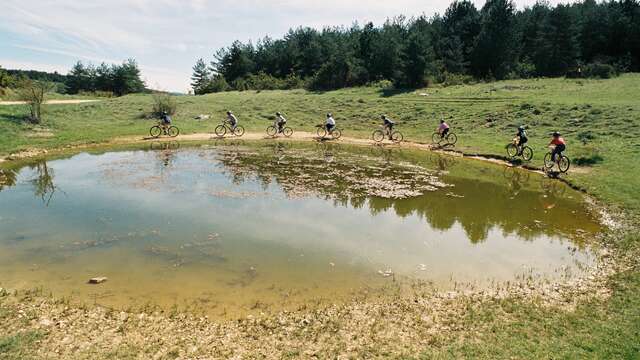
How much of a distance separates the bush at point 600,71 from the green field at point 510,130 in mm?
3452

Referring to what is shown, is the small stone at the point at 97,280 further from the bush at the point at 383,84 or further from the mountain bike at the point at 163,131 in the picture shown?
the bush at the point at 383,84

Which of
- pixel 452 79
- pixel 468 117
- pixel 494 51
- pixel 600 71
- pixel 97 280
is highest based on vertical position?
pixel 494 51

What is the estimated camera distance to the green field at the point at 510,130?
952 centimetres

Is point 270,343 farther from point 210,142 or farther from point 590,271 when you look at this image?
point 210,142

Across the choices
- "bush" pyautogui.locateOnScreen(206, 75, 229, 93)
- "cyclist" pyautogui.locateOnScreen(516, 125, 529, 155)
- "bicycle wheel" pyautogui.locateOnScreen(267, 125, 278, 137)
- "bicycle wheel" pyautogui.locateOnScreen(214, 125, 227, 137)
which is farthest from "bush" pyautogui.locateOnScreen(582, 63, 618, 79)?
"bush" pyautogui.locateOnScreen(206, 75, 229, 93)

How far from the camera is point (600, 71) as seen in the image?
57719mm

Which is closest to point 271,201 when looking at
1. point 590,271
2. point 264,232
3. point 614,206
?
point 264,232

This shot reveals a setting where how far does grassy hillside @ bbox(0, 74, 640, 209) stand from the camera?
97.7ft

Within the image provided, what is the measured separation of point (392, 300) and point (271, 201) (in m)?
10.8

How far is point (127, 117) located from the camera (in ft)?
159

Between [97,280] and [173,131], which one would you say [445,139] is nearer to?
[173,131]

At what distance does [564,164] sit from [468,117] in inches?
739

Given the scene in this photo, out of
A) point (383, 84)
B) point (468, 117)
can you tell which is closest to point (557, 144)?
point (468, 117)

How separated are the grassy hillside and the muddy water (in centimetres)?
524
